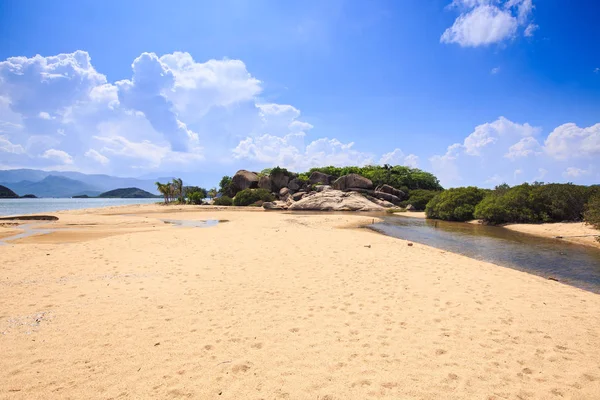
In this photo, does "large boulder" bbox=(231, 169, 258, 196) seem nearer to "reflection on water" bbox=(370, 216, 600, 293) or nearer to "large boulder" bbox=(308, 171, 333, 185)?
"large boulder" bbox=(308, 171, 333, 185)

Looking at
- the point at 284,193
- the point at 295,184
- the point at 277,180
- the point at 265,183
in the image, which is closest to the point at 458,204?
the point at 284,193

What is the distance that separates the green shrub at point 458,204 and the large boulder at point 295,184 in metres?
35.9

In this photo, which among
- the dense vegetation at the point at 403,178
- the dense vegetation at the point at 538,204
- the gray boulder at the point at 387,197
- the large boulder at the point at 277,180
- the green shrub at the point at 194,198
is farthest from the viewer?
the large boulder at the point at 277,180

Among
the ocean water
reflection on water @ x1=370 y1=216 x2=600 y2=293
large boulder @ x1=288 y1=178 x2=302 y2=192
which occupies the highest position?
large boulder @ x1=288 y1=178 x2=302 y2=192

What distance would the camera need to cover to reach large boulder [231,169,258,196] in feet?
243

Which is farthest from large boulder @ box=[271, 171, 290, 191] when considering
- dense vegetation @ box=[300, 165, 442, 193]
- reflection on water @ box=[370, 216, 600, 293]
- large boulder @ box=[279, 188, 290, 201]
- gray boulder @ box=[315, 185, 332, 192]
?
reflection on water @ box=[370, 216, 600, 293]

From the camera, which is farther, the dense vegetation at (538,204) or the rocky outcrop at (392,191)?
the rocky outcrop at (392,191)

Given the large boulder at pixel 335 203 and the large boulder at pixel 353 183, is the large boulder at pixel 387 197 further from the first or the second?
the large boulder at pixel 335 203

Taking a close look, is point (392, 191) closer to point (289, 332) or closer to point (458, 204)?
point (458, 204)

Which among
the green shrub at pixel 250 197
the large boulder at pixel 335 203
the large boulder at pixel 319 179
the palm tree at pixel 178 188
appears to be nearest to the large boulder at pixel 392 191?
the large boulder at pixel 335 203

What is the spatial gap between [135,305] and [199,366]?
3.52 m

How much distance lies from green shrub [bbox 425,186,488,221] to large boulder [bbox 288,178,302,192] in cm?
3586

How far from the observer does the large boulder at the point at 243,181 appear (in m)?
74.0

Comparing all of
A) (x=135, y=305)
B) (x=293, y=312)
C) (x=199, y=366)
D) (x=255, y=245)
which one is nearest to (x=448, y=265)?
(x=293, y=312)
